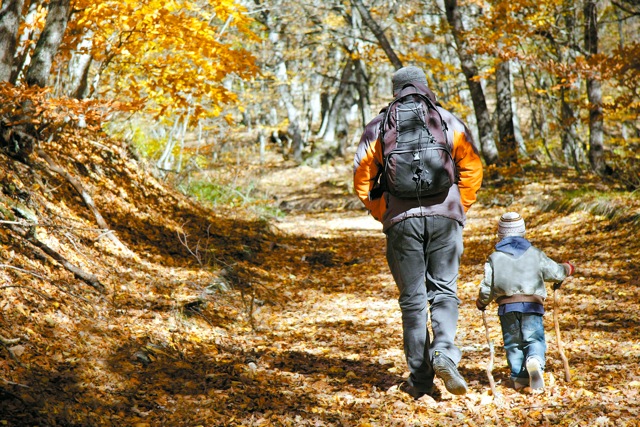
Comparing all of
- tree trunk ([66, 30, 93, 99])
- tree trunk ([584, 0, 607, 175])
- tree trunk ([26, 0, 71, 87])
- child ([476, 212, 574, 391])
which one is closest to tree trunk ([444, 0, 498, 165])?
tree trunk ([584, 0, 607, 175])

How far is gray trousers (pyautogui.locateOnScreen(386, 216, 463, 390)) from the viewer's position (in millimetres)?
3492

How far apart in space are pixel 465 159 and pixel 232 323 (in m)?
2.92

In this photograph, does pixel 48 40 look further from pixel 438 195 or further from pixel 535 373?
pixel 535 373

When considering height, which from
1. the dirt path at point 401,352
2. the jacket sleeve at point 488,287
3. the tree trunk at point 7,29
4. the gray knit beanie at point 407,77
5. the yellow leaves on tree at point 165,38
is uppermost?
→ the yellow leaves on tree at point 165,38

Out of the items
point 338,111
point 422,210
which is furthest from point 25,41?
point 338,111

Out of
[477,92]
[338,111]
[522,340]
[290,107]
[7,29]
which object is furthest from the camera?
[338,111]

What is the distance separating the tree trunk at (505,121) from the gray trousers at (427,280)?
10.3m

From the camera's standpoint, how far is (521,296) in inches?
144

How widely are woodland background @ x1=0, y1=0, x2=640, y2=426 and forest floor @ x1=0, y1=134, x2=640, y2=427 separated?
0.02 m

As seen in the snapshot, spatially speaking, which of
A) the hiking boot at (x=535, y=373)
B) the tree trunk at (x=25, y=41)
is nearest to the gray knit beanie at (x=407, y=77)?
the hiking boot at (x=535, y=373)

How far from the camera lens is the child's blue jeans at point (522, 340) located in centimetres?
364

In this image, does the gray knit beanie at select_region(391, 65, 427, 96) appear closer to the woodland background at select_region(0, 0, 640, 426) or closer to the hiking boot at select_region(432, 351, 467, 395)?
the hiking boot at select_region(432, 351, 467, 395)

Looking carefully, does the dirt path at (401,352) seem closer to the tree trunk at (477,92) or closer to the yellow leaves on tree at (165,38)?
the yellow leaves on tree at (165,38)

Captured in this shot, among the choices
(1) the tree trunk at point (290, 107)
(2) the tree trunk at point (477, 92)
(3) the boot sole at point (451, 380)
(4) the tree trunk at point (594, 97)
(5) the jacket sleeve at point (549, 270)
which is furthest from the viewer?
(1) the tree trunk at point (290, 107)
